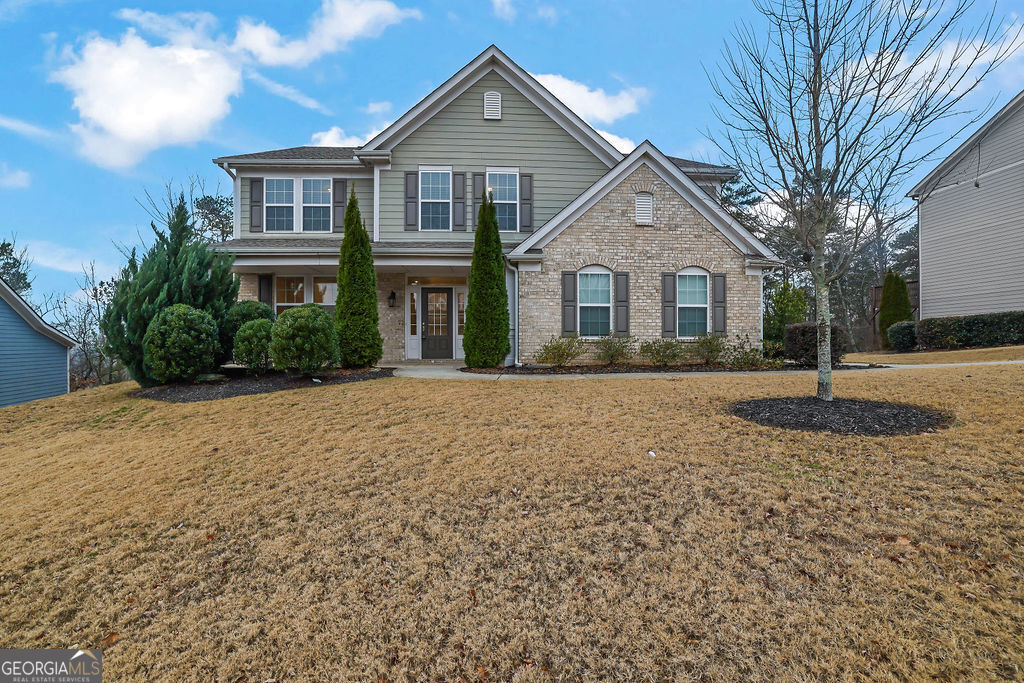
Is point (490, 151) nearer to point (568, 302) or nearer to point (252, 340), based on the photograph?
point (568, 302)

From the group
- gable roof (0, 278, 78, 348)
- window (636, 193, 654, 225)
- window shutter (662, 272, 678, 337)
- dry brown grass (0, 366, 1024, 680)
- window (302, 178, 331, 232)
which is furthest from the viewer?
gable roof (0, 278, 78, 348)

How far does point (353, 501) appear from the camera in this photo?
4504 millimetres

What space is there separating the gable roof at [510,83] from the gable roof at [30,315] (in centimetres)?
1239

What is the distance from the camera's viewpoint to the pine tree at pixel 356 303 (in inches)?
428

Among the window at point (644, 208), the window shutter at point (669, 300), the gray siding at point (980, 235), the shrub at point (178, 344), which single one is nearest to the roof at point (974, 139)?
the gray siding at point (980, 235)

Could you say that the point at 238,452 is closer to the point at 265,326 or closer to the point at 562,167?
the point at 265,326

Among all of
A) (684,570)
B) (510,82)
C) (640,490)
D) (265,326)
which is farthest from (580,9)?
(684,570)

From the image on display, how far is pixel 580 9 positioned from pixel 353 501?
1142 cm

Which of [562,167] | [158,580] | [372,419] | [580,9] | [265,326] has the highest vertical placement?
[580,9]

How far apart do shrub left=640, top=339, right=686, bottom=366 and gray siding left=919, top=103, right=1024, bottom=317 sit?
10792 mm

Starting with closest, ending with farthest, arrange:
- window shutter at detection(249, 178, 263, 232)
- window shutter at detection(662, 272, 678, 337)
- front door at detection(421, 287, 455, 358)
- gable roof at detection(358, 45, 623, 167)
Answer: window shutter at detection(662, 272, 678, 337) < gable roof at detection(358, 45, 623, 167) < window shutter at detection(249, 178, 263, 232) < front door at detection(421, 287, 455, 358)

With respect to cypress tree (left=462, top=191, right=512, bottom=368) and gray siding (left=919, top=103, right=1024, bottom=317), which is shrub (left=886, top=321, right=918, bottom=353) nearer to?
gray siding (left=919, top=103, right=1024, bottom=317)

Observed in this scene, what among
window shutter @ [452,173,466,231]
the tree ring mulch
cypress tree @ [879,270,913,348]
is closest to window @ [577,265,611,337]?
window shutter @ [452,173,466,231]

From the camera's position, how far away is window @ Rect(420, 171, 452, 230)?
14.4m
